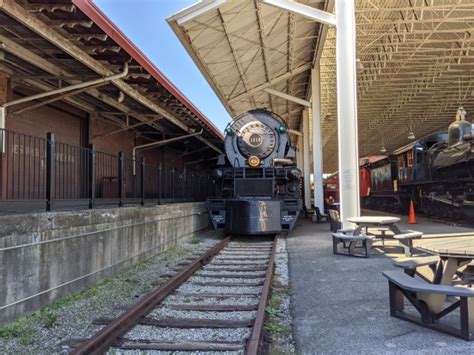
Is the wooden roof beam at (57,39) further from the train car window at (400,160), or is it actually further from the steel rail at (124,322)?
the train car window at (400,160)

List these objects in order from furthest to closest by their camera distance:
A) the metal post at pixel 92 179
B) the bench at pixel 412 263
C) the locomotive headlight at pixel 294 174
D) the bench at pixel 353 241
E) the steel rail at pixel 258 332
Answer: the locomotive headlight at pixel 294 174
the bench at pixel 353 241
the metal post at pixel 92 179
the bench at pixel 412 263
the steel rail at pixel 258 332

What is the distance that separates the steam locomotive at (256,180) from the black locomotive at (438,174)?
18.6 feet

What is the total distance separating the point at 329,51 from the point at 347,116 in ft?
42.6

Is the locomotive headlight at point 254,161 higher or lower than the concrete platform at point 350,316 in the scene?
higher

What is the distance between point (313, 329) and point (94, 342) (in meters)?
2.04

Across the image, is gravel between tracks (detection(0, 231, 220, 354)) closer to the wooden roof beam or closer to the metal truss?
the wooden roof beam

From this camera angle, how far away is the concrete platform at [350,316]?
391 cm

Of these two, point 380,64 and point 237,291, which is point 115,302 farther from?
point 380,64

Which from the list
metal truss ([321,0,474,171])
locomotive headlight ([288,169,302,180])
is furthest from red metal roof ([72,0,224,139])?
metal truss ([321,0,474,171])

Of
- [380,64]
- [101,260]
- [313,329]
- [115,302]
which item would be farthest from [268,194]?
[380,64]

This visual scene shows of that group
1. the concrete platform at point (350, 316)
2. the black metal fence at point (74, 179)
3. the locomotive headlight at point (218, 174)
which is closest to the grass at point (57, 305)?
the black metal fence at point (74, 179)

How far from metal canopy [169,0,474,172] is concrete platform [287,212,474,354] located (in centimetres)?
850

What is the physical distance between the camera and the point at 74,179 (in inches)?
396

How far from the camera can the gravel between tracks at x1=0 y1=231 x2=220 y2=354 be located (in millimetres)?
4176
